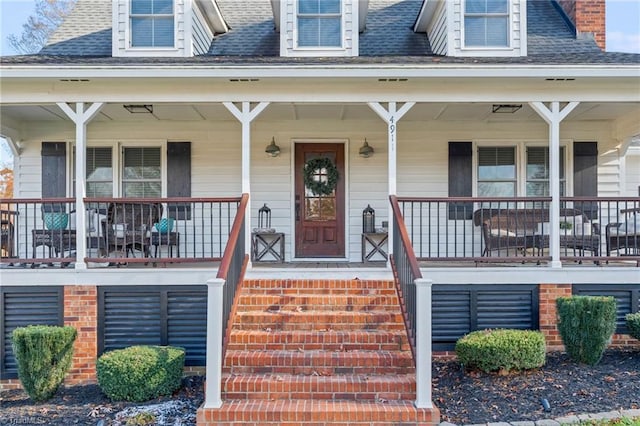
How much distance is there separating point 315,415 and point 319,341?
0.94 meters

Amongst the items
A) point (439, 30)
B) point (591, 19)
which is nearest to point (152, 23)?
point (439, 30)

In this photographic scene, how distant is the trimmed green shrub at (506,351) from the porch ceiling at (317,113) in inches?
136

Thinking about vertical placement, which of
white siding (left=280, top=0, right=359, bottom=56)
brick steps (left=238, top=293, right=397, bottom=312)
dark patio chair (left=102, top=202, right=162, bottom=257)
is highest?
white siding (left=280, top=0, right=359, bottom=56)

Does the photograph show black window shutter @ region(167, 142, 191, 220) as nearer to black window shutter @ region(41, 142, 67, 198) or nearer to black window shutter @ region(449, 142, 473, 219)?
black window shutter @ region(41, 142, 67, 198)

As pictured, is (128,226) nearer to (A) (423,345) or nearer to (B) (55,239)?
(B) (55,239)

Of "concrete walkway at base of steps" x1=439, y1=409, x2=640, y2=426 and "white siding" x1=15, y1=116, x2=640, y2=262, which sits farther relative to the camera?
"white siding" x1=15, y1=116, x2=640, y2=262

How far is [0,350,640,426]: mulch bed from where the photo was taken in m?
4.33

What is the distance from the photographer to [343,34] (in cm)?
736

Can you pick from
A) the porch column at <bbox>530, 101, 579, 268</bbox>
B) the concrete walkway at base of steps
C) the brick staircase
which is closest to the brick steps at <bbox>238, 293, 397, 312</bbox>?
the brick staircase

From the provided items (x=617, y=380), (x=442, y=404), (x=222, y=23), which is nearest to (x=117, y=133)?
(x=222, y=23)

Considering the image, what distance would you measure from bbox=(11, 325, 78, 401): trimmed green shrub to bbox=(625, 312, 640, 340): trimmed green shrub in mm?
6732

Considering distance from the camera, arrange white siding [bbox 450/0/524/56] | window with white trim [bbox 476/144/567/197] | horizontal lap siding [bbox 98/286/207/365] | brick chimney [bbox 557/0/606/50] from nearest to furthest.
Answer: horizontal lap siding [bbox 98/286/207/365]
white siding [bbox 450/0/524/56]
window with white trim [bbox 476/144/567/197]
brick chimney [bbox 557/0/606/50]

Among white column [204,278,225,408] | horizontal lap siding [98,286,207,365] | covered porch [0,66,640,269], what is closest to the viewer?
white column [204,278,225,408]

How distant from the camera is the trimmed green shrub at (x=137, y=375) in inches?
187
